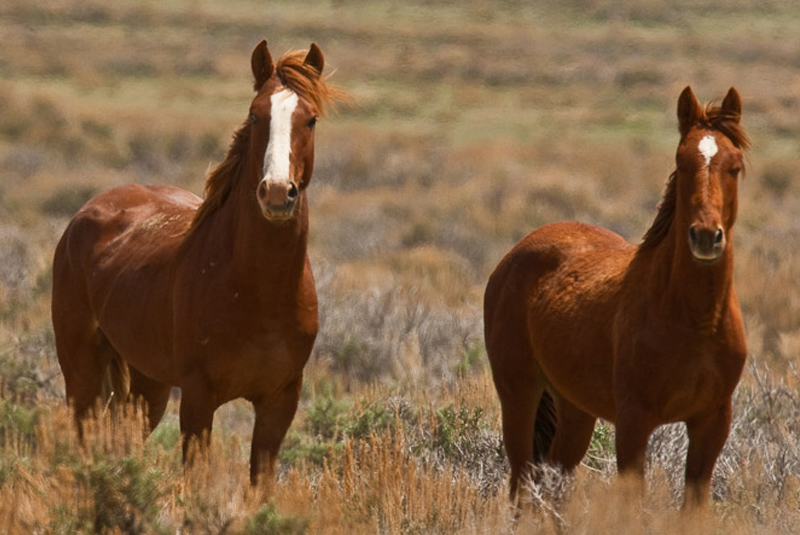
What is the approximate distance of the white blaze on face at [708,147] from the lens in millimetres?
4840

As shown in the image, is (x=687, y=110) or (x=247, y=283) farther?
(x=247, y=283)

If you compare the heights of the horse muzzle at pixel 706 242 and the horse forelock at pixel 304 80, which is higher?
the horse forelock at pixel 304 80

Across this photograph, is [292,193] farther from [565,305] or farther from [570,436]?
[570,436]

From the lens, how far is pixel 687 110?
5.09m

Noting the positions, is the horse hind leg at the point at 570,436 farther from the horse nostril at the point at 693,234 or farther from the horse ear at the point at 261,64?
the horse ear at the point at 261,64

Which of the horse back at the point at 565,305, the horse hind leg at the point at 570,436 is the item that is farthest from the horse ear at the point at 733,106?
the horse hind leg at the point at 570,436

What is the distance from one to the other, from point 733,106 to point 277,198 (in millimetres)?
1812

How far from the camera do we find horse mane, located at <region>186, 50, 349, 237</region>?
220 inches

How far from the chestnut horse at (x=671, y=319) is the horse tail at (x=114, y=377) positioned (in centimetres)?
224

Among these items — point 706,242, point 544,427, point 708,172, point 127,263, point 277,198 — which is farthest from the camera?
point 127,263

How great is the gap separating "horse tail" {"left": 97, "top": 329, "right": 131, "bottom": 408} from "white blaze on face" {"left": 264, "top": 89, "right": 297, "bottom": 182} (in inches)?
80.7

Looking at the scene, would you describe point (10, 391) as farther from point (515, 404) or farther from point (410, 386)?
point (515, 404)

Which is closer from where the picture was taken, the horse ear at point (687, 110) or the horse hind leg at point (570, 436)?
the horse ear at point (687, 110)

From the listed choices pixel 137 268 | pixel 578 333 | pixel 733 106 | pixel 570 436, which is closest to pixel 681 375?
pixel 578 333
